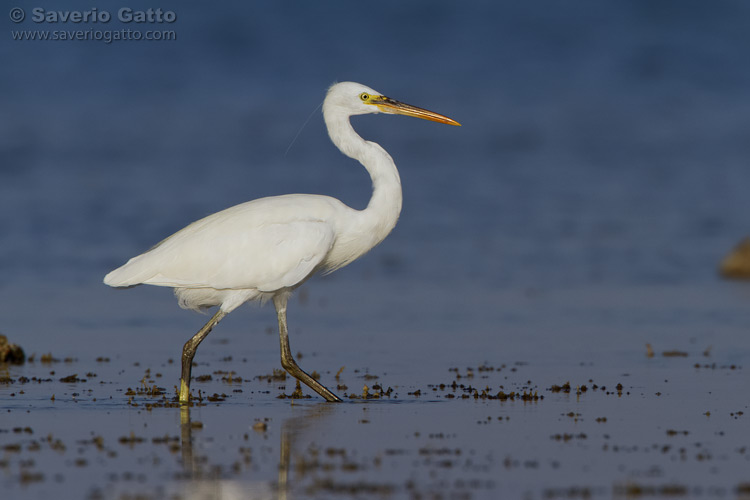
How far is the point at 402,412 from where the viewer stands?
27.0 feet

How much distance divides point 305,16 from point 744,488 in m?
39.5

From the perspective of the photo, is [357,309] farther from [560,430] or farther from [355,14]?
[355,14]

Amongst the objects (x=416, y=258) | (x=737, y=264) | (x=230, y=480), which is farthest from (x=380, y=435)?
(x=416, y=258)

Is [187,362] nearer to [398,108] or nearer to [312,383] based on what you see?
[312,383]

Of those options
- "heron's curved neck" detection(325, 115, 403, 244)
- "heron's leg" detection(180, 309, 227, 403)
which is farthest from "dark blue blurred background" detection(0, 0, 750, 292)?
"heron's leg" detection(180, 309, 227, 403)

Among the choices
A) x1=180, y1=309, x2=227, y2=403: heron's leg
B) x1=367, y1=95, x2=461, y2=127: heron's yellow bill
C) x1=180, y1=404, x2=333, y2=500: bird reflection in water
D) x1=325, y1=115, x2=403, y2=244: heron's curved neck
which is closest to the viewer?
x1=180, y1=404, x2=333, y2=500: bird reflection in water

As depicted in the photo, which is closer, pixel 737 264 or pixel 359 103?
pixel 359 103

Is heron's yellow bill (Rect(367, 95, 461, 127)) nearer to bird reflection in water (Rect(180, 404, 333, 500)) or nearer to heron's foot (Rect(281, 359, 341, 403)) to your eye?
heron's foot (Rect(281, 359, 341, 403))

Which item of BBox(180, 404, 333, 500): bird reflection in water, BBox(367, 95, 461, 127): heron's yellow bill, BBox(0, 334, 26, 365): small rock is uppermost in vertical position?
BBox(367, 95, 461, 127): heron's yellow bill

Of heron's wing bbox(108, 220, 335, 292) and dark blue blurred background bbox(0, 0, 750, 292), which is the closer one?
heron's wing bbox(108, 220, 335, 292)

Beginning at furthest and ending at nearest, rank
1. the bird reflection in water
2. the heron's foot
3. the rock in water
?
1. the rock in water
2. the heron's foot
3. the bird reflection in water

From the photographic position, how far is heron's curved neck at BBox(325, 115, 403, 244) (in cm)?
932

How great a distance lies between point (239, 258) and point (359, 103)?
1.85m

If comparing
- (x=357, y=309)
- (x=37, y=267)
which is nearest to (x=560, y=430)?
(x=357, y=309)
